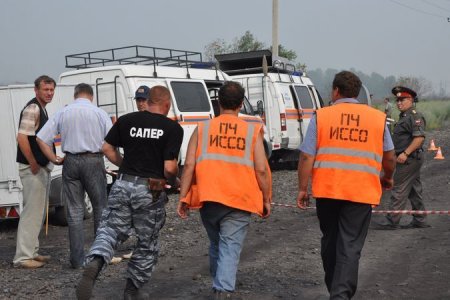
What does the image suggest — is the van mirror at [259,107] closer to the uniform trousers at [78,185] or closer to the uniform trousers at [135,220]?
the uniform trousers at [78,185]

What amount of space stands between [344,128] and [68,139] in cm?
296

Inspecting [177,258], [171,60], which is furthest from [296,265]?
[171,60]

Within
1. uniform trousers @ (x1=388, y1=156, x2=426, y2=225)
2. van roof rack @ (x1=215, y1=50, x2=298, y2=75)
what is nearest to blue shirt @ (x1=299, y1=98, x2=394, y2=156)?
uniform trousers @ (x1=388, y1=156, x2=426, y2=225)

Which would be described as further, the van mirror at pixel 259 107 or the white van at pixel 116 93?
the van mirror at pixel 259 107

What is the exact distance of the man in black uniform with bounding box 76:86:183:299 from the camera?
18.2 ft

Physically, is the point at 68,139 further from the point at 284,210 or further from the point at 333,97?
the point at 284,210

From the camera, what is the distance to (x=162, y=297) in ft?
19.7

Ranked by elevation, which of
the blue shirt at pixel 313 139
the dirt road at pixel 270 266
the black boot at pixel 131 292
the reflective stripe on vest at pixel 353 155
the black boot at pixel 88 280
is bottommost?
the dirt road at pixel 270 266

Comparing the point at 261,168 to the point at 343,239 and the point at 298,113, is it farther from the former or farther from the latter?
the point at 298,113

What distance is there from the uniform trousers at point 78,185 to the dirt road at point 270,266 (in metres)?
0.42

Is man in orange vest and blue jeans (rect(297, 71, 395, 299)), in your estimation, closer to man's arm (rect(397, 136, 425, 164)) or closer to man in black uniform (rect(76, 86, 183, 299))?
man in black uniform (rect(76, 86, 183, 299))

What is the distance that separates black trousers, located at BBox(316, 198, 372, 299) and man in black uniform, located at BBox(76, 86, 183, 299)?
1.31m

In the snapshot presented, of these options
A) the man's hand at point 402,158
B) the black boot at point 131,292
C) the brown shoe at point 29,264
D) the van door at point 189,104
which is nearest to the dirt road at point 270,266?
the brown shoe at point 29,264

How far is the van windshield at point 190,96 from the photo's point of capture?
12.8 metres
